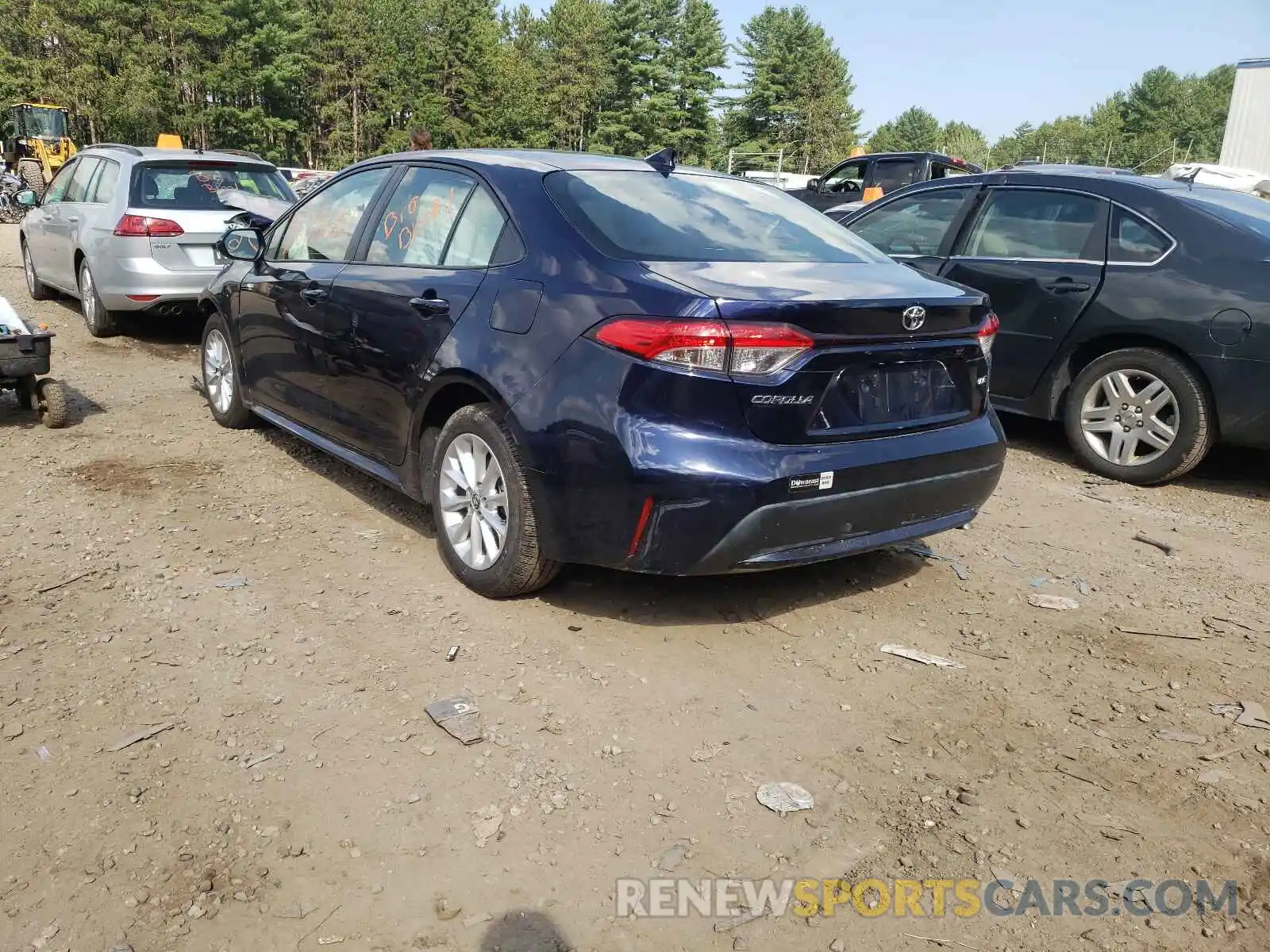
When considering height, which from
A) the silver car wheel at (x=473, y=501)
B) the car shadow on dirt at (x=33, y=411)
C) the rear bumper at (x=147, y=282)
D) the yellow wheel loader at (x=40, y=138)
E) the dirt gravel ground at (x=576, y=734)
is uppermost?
the yellow wheel loader at (x=40, y=138)

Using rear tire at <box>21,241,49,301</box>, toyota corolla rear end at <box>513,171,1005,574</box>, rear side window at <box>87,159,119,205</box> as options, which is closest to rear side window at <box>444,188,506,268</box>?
toyota corolla rear end at <box>513,171,1005,574</box>

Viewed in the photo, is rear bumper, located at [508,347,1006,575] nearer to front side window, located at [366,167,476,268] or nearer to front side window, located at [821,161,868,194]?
front side window, located at [366,167,476,268]

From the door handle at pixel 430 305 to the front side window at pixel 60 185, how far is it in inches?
299

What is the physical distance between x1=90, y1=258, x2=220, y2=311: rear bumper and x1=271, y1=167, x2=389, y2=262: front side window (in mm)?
3288

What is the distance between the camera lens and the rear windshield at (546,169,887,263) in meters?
3.57

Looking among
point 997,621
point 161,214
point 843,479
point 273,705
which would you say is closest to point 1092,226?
point 997,621

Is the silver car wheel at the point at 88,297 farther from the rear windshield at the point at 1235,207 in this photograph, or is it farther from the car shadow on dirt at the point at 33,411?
the rear windshield at the point at 1235,207

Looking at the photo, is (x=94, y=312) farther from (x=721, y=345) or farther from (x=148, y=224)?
(x=721, y=345)

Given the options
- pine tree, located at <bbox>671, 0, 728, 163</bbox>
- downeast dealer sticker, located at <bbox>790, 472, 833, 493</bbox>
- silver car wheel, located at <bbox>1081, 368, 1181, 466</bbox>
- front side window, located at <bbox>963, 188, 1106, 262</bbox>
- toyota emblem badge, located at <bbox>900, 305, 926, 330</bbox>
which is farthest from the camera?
pine tree, located at <bbox>671, 0, 728, 163</bbox>

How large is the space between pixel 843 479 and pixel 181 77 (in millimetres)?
62590

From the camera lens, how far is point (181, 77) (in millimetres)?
55812

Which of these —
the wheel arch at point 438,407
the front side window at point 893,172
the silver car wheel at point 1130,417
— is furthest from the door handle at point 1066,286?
the front side window at point 893,172

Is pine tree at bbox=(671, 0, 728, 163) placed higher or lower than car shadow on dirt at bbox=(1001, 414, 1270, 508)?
higher

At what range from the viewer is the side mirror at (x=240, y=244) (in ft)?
18.5
